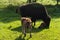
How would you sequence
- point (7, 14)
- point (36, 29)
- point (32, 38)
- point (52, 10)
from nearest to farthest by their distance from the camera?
1. point (32, 38)
2. point (36, 29)
3. point (7, 14)
4. point (52, 10)

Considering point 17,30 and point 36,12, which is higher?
point 36,12

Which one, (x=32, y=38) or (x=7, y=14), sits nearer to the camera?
(x=32, y=38)

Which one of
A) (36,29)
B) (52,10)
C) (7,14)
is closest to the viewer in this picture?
(36,29)

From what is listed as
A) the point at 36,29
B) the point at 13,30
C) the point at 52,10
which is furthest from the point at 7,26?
the point at 52,10

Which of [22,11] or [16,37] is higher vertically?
[22,11]

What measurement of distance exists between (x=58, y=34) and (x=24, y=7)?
10.5 feet

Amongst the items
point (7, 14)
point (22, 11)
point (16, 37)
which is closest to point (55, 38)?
point (16, 37)

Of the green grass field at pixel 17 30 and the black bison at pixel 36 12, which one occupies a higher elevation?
the black bison at pixel 36 12

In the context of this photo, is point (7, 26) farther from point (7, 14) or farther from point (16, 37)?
point (7, 14)

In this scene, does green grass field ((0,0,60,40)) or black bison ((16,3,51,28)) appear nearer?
green grass field ((0,0,60,40))

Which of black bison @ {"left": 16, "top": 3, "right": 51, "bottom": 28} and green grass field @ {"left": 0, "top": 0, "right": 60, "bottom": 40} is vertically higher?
black bison @ {"left": 16, "top": 3, "right": 51, "bottom": 28}

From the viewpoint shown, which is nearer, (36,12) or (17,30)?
(17,30)

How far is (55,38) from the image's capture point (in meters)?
13.0

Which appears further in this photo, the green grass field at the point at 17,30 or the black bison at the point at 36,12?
the black bison at the point at 36,12
